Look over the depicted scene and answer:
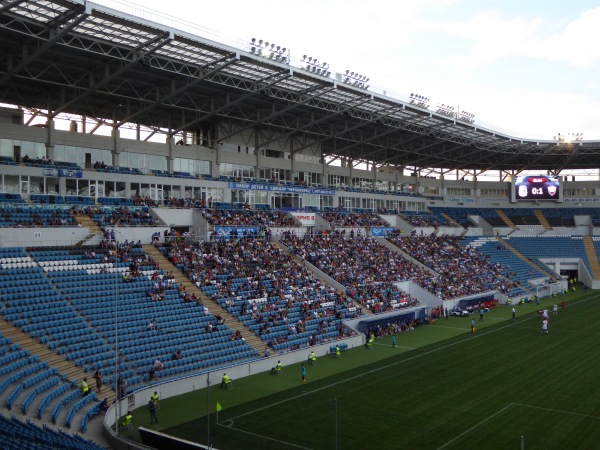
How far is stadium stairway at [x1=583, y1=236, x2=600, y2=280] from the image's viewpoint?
6894cm

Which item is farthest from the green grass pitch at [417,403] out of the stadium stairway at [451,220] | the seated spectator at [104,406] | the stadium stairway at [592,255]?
the stadium stairway at [451,220]

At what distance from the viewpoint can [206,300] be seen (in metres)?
35.1

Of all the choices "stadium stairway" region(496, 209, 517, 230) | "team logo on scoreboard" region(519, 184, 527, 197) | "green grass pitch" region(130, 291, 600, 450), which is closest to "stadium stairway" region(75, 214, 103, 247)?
"green grass pitch" region(130, 291, 600, 450)

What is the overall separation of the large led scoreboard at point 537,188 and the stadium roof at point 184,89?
9296 millimetres

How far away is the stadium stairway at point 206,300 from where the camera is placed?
3288 cm

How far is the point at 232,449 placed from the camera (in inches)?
773

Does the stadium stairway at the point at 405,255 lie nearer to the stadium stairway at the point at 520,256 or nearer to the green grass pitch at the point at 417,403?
the green grass pitch at the point at 417,403

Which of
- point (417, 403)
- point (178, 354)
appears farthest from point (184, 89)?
point (417, 403)

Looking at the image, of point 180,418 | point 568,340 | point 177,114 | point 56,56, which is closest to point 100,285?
point 180,418

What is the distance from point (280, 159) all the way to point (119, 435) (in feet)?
143

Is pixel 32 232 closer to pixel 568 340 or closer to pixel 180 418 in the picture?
pixel 180 418

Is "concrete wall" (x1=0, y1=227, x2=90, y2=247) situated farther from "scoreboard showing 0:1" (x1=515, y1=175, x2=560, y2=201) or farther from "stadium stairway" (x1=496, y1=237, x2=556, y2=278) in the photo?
"scoreboard showing 0:1" (x1=515, y1=175, x2=560, y2=201)

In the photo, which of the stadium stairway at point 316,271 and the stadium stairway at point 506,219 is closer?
the stadium stairway at point 316,271

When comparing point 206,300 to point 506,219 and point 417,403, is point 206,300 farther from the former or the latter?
point 506,219
